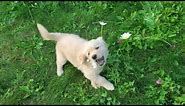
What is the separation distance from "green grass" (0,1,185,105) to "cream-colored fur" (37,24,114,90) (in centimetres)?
11

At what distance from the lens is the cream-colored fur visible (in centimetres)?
373

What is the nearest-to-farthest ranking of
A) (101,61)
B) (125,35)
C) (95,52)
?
(95,52) < (101,61) < (125,35)

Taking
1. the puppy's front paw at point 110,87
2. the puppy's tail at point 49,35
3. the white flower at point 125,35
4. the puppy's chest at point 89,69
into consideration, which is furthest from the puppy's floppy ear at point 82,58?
the white flower at point 125,35

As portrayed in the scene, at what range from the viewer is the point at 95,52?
12.1 ft

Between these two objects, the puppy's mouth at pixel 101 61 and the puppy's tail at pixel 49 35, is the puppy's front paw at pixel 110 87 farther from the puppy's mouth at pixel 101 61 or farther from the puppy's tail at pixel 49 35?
the puppy's tail at pixel 49 35

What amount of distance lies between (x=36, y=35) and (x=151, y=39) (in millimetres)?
1289

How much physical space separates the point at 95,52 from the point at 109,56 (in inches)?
27.0

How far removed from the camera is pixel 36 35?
4898mm

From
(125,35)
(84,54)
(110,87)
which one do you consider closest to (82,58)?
(84,54)

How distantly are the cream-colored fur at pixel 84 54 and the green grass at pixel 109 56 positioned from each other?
4.2 inches

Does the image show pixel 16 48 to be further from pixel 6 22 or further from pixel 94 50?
pixel 94 50

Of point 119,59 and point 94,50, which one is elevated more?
point 94,50

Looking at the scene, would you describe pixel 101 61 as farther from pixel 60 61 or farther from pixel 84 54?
pixel 60 61

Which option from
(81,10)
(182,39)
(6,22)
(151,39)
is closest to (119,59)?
(151,39)
